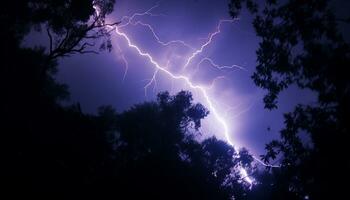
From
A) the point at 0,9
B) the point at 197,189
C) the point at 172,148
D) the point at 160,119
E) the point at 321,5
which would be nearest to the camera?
the point at 321,5

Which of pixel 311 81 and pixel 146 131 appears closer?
pixel 311 81

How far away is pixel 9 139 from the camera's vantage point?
515 inches

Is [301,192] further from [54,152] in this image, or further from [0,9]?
[0,9]

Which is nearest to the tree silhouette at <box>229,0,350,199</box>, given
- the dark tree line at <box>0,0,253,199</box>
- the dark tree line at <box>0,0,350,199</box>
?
the dark tree line at <box>0,0,350,199</box>

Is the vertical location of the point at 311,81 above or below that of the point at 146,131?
below

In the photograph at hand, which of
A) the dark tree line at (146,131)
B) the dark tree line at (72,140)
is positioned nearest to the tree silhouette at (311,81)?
the dark tree line at (146,131)

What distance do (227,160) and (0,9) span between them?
23.1 meters

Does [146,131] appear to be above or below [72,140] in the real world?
above

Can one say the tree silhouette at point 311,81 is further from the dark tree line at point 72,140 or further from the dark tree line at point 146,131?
the dark tree line at point 72,140

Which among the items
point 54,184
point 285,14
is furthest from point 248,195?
point 285,14

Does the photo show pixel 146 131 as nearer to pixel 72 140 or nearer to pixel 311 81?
pixel 72 140

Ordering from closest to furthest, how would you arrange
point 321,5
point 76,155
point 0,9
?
point 321,5 < point 76,155 < point 0,9

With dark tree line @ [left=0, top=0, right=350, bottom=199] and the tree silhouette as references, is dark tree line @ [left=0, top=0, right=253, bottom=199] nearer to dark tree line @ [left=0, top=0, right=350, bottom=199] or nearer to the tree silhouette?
dark tree line @ [left=0, top=0, right=350, bottom=199]

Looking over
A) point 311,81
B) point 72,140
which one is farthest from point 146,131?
point 311,81
